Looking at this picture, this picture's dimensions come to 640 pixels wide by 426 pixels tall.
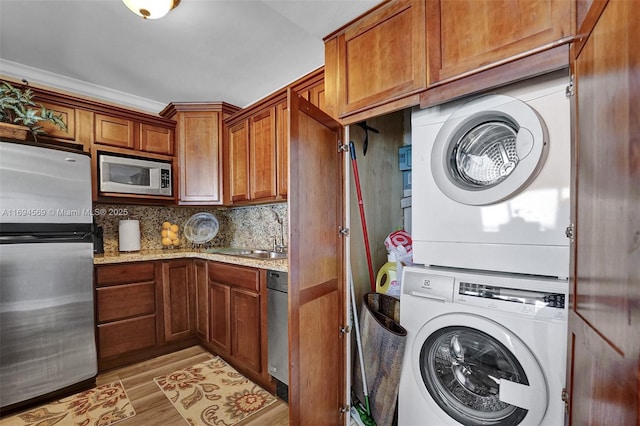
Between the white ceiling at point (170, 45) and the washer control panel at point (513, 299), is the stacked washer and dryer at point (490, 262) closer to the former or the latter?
the washer control panel at point (513, 299)

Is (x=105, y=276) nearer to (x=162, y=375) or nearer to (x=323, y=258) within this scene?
(x=162, y=375)

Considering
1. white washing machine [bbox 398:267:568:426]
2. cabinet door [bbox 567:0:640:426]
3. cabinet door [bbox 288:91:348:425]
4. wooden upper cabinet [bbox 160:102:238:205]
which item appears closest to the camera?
cabinet door [bbox 567:0:640:426]

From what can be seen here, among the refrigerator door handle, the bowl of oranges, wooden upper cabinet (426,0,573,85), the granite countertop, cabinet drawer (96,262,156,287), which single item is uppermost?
wooden upper cabinet (426,0,573,85)

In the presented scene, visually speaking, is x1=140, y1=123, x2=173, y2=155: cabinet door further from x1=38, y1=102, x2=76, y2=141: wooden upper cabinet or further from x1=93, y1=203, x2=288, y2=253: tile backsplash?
x1=93, y1=203, x2=288, y2=253: tile backsplash

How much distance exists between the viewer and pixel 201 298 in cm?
266

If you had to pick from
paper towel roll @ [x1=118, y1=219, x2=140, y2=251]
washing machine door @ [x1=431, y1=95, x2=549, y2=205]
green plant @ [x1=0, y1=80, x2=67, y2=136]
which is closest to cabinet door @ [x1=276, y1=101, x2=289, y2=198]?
washing machine door @ [x1=431, y1=95, x2=549, y2=205]

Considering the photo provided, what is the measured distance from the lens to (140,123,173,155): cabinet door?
109 inches

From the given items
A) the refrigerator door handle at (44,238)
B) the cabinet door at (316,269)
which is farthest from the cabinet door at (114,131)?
the cabinet door at (316,269)

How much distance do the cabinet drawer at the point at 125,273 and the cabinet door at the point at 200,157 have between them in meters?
0.77

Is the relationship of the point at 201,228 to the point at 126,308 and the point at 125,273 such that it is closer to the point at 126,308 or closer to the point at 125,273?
the point at 125,273

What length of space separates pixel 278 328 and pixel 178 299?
1306 mm

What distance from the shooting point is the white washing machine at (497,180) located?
1.10 m

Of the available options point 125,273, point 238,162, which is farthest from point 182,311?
point 238,162

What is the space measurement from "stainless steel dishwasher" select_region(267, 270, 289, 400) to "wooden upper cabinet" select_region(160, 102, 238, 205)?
1451 millimetres
